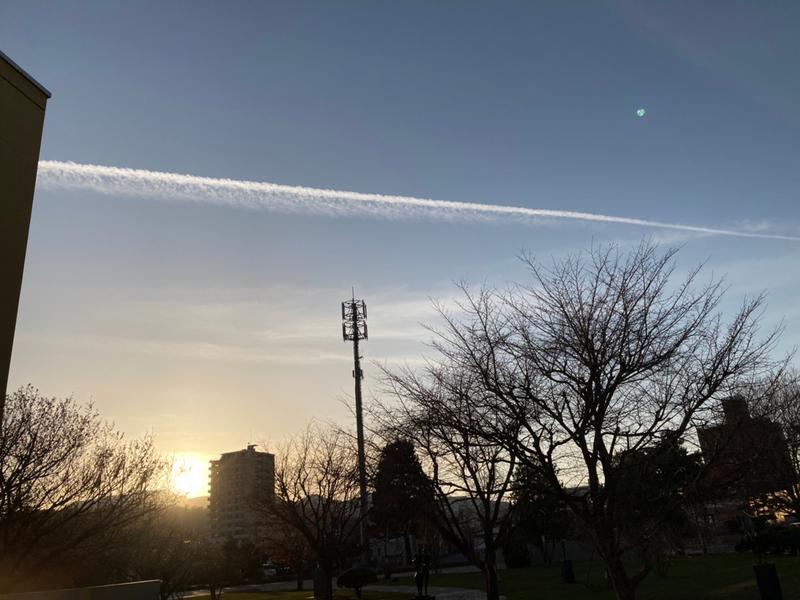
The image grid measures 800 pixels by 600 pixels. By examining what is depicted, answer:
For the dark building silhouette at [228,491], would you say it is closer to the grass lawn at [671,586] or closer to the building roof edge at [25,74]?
the grass lawn at [671,586]

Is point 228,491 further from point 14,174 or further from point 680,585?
point 14,174

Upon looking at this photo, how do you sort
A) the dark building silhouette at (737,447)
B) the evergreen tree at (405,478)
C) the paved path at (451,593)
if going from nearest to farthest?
the dark building silhouette at (737,447) < the evergreen tree at (405,478) < the paved path at (451,593)

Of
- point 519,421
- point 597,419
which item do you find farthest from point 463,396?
point 597,419

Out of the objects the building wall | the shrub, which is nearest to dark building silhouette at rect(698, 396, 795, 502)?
the building wall

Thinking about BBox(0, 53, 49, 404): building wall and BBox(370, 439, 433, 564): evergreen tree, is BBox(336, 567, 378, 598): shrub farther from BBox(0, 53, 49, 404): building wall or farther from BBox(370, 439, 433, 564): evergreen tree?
BBox(0, 53, 49, 404): building wall

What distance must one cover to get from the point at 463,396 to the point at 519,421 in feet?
3.21

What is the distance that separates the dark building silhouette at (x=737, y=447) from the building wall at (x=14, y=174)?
12.7 m

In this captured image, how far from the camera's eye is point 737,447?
359 inches

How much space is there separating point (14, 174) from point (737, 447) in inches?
576

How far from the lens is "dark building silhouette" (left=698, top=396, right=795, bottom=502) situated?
866cm

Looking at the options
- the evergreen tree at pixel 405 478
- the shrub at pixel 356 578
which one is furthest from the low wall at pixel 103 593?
the shrub at pixel 356 578

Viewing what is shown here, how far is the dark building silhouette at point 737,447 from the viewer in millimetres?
8656

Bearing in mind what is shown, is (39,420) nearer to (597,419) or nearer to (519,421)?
(519,421)

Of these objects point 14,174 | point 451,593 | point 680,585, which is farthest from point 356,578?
point 14,174
